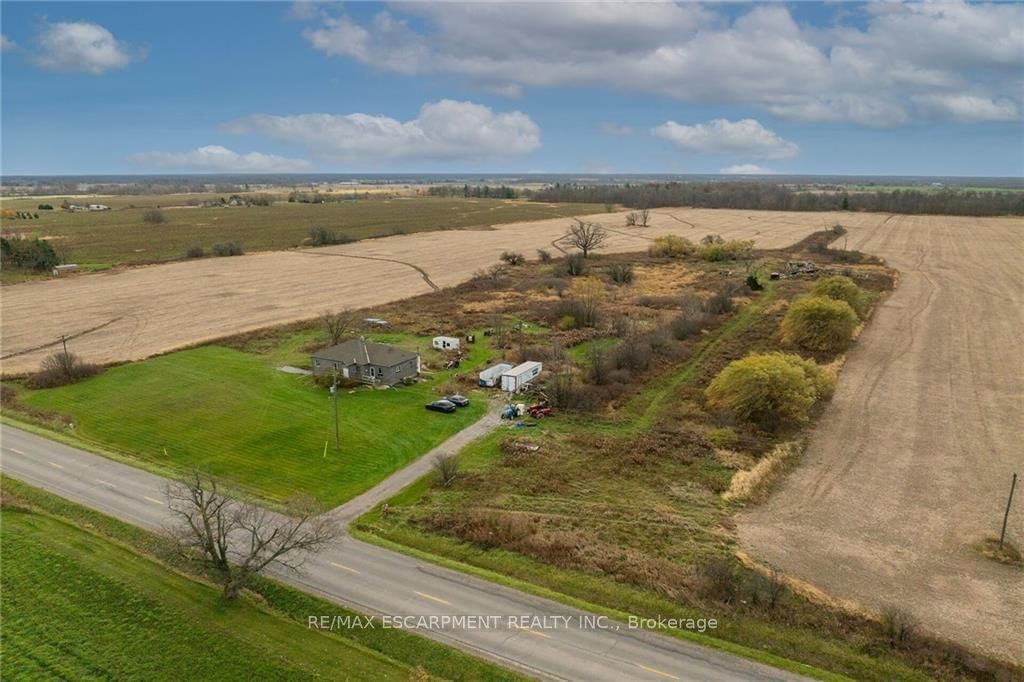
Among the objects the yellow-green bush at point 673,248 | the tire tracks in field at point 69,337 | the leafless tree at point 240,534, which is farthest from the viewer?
the yellow-green bush at point 673,248

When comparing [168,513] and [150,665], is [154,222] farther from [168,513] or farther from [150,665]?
[150,665]

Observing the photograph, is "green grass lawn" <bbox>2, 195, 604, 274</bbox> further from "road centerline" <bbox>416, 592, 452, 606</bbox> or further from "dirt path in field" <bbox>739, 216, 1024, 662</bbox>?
"dirt path in field" <bbox>739, 216, 1024, 662</bbox>

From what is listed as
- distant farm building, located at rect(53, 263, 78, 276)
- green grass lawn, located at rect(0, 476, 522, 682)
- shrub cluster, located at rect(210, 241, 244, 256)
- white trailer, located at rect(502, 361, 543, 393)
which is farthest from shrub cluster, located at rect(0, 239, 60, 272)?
white trailer, located at rect(502, 361, 543, 393)

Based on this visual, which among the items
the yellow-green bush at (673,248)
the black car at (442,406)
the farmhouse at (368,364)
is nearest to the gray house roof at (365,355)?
the farmhouse at (368,364)

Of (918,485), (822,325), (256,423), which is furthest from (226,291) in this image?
(918,485)

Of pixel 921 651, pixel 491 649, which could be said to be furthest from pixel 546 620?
pixel 921 651

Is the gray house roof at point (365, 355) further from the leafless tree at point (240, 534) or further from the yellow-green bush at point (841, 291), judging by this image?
the yellow-green bush at point (841, 291)
